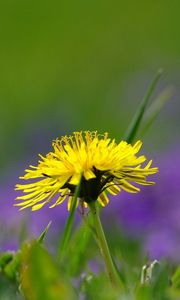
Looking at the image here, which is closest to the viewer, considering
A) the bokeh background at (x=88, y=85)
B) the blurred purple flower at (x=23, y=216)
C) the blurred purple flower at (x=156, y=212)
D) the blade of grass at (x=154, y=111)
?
the blade of grass at (x=154, y=111)

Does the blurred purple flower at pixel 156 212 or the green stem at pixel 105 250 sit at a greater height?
the blurred purple flower at pixel 156 212

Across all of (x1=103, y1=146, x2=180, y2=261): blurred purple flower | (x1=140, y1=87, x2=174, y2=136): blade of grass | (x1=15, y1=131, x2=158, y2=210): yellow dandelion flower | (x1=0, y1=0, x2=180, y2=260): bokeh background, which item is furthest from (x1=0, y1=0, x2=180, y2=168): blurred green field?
(x1=15, y1=131, x2=158, y2=210): yellow dandelion flower

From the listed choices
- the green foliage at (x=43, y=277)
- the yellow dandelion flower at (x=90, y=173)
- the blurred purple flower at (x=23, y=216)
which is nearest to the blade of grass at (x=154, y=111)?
the blurred purple flower at (x=23, y=216)

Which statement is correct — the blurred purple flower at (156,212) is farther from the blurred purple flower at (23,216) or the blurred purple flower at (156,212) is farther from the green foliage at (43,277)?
the green foliage at (43,277)

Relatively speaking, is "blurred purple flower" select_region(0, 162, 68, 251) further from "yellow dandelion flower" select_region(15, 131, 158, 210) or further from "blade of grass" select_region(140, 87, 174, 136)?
"yellow dandelion flower" select_region(15, 131, 158, 210)

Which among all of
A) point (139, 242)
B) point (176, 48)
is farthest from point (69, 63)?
point (139, 242)

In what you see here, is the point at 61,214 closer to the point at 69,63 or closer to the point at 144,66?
the point at 144,66

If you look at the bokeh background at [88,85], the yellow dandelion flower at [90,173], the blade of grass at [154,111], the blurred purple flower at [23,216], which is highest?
the bokeh background at [88,85]

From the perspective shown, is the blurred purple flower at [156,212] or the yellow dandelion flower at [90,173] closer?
the yellow dandelion flower at [90,173]
